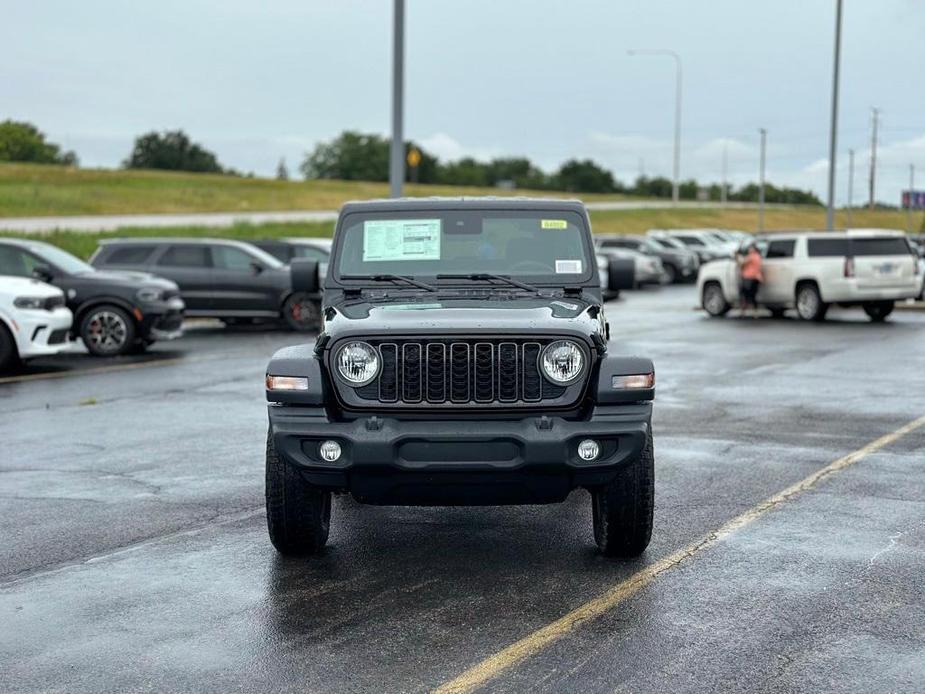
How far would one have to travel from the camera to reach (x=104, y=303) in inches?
750

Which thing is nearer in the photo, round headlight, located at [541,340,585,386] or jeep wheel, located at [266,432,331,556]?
round headlight, located at [541,340,585,386]

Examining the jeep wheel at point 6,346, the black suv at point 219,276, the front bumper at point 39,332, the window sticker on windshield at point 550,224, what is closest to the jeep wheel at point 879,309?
the black suv at point 219,276

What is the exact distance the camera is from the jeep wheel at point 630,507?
6.71 metres

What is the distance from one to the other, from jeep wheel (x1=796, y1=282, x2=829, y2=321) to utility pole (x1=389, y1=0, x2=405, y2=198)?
327 inches

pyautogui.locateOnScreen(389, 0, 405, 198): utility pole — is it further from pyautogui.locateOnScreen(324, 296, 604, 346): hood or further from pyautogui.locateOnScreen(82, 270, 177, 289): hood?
pyautogui.locateOnScreen(324, 296, 604, 346): hood

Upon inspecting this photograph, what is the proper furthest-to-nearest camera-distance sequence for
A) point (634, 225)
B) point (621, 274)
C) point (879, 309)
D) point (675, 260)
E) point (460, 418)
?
point (634, 225)
point (675, 260)
point (879, 309)
point (621, 274)
point (460, 418)

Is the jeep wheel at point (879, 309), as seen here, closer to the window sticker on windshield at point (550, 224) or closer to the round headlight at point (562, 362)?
the window sticker on windshield at point (550, 224)

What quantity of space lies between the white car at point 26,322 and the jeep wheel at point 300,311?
24.2ft

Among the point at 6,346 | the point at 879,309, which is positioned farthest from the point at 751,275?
the point at 6,346

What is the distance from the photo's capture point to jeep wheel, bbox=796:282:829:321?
26.4 m

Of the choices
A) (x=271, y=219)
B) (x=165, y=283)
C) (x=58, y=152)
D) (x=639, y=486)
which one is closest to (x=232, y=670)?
(x=639, y=486)

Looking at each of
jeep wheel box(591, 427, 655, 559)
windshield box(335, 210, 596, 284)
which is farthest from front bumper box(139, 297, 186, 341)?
jeep wheel box(591, 427, 655, 559)

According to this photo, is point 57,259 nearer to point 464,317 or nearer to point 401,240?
point 401,240

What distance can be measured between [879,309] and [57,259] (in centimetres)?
1588
